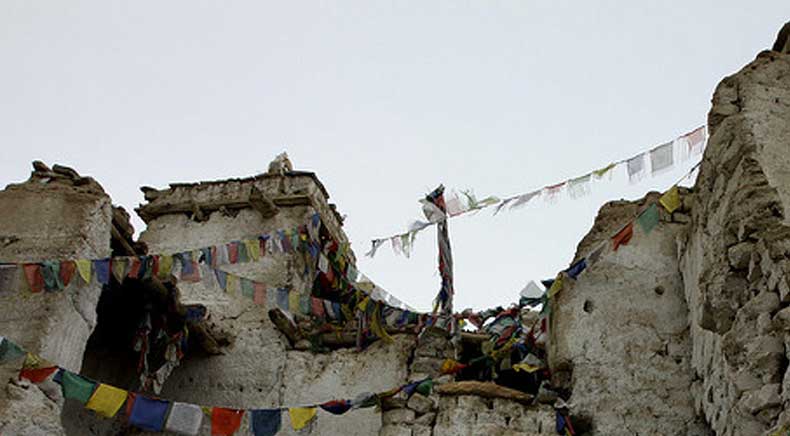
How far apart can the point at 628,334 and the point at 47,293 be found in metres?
7.03

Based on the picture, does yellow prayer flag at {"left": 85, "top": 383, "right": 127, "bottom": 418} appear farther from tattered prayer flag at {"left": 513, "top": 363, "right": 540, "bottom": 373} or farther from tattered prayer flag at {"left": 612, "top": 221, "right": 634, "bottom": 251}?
tattered prayer flag at {"left": 612, "top": 221, "right": 634, "bottom": 251}

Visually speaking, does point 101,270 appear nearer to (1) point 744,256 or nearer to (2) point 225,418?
(2) point 225,418

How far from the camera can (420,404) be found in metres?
12.1

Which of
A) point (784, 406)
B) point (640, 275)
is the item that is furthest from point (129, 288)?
point (784, 406)

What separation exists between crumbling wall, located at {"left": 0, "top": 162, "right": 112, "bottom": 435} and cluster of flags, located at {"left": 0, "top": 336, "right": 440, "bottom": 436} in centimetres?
22

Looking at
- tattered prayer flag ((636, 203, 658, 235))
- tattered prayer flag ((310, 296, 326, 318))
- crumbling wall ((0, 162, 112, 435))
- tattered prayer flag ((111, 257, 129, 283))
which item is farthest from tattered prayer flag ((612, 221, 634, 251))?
crumbling wall ((0, 162, 112, 435))

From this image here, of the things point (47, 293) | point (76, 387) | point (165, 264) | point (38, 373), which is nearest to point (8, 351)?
point (38, 373)

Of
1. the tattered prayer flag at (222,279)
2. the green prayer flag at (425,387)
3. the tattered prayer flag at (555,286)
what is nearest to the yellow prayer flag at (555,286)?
the tattered prayer flag at (555,286)

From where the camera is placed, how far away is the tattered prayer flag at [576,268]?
12617 mm

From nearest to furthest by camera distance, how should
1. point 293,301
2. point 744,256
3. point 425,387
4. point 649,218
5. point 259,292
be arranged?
point 744,256, point 425,387, point 649,218, point 259,292, point 293,301

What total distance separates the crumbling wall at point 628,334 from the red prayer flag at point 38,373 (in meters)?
6.14

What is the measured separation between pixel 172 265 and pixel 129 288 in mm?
881

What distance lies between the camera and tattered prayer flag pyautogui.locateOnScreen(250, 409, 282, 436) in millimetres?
11164

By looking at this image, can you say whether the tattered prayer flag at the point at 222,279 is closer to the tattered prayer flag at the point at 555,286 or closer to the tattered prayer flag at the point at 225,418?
the tattered prayer flag at the point at 225,418
